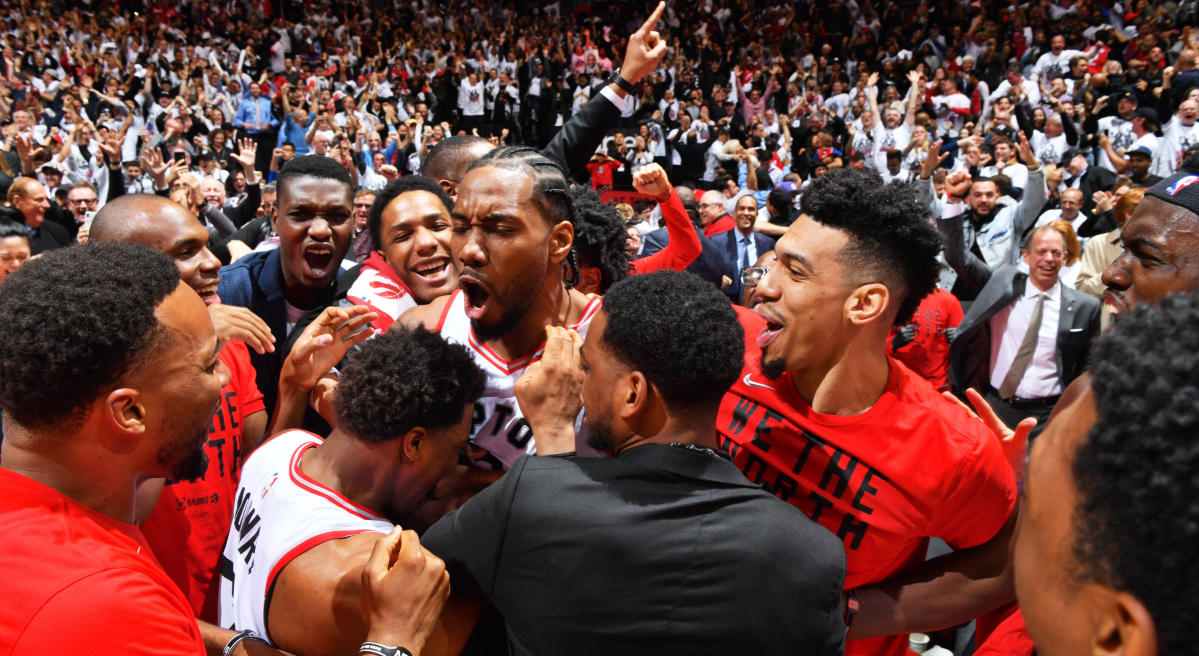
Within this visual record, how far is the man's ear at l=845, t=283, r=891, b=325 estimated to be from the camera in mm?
2258

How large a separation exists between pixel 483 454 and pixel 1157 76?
45.6 ft

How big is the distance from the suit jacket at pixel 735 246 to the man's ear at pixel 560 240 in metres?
4.88

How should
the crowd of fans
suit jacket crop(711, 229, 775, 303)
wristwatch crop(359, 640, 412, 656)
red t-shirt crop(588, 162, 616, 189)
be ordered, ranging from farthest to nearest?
red t-shirt crop(588, 162, 616, 189) < suit jacket crop(711, 229, 775, 303) < wristwatch crop(359, 640, 412, 656) < the crowd of fans

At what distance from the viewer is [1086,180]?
983 centimetres

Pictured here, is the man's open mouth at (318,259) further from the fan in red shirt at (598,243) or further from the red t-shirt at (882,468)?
the red t-shirt at (882,468)

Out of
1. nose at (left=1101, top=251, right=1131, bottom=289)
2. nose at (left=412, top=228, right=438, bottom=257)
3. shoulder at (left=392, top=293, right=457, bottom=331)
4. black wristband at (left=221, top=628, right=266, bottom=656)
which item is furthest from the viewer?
nose at (left=412, top=228, right=438, bottom=257)

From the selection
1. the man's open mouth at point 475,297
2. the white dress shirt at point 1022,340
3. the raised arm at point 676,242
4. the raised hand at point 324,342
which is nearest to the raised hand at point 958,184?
the white dress shirt at point 1022,340

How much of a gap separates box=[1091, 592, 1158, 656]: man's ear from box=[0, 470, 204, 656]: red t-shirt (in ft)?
4.55

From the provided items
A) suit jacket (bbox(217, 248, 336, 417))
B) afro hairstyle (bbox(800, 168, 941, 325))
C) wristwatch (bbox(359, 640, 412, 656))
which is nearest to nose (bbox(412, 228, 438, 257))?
suit jacket (bbox(217, 248, 336, 417))

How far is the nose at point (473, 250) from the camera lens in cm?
241

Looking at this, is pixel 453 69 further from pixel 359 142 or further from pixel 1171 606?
pixel 1171 606

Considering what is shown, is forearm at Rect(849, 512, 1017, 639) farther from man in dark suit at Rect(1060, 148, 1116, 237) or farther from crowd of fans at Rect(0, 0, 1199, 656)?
man in dark suit at Rect(1060, 148, 1116, 237)

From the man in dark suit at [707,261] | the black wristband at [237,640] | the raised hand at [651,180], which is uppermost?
the raised hand at [651,180]

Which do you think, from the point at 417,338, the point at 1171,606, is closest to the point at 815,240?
the point at 417,338
